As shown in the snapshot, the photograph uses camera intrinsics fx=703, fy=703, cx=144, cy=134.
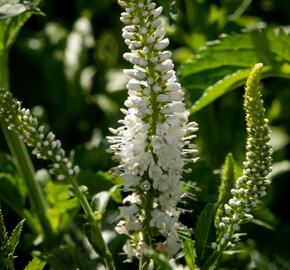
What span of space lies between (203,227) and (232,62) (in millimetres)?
922

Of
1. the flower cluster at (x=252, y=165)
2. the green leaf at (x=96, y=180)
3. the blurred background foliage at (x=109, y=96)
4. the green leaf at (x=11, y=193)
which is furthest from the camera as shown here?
the blurred background foliage at (x=109, y=96)

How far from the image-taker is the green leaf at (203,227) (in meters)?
1.83

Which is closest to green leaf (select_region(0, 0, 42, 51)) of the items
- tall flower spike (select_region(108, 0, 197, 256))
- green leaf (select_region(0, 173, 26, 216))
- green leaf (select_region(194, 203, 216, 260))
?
green leaf (select_region(0, 173, 26, 216))

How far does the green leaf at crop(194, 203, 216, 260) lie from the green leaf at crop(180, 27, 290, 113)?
2.28 ft

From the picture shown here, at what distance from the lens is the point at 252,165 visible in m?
1.69

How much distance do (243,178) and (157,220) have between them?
25cm

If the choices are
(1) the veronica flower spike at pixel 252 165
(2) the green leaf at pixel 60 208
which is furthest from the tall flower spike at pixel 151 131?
(2) the green leaf at pixel 60 208

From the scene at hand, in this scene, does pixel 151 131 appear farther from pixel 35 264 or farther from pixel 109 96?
pixel 109 96

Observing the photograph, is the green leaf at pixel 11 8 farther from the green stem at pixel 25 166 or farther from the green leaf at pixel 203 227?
the green leaf at pixel 203 227

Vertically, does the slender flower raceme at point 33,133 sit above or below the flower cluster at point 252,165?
above

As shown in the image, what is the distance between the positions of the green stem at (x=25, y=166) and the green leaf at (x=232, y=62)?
63 centimetres

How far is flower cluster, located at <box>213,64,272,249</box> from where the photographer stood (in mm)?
1618

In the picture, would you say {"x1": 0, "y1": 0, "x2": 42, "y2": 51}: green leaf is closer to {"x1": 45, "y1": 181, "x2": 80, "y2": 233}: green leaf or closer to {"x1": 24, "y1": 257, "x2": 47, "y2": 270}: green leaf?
{"x1": 45, "y1": 181, "x2": 80, "y2": 233}: green leaf

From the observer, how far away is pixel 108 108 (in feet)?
12.1
